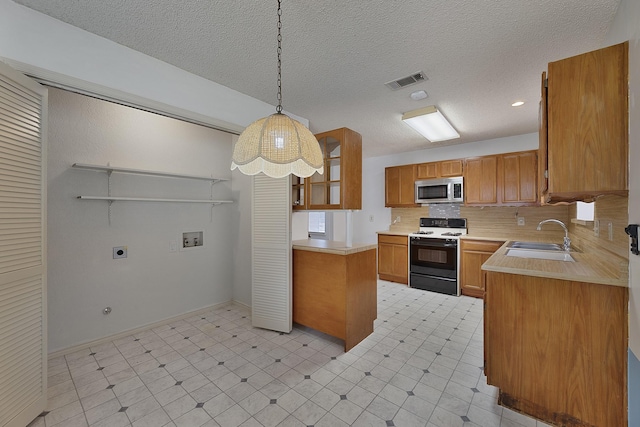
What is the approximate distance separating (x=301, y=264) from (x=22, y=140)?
2.34 m

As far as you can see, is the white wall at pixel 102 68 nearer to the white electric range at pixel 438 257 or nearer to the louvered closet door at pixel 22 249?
the louvered closet door at pixel 22 249

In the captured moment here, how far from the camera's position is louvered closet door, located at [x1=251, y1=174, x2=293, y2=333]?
9.41 feet

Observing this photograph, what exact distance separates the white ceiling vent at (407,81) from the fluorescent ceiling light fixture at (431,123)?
0.66 metres

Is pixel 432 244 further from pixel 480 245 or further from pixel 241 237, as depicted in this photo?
pixel 241 237

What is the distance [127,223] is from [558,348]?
394 centimetres

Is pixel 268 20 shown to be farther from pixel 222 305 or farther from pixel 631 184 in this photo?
pixel 222 305

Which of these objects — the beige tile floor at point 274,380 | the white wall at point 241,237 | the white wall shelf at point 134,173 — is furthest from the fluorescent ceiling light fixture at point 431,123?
the white wall shelf at point 134,173

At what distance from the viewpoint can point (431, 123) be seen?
3357 millimetres

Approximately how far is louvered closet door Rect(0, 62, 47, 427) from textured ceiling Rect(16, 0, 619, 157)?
2.01 ft

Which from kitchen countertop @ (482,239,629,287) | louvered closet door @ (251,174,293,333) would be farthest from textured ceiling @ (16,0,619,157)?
kitchen countertop @ (482,239,629,287)

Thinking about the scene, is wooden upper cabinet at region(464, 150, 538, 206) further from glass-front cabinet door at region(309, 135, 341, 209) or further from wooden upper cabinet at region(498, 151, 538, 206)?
glass-front cabinet door at region(309, 135, 341, 209)

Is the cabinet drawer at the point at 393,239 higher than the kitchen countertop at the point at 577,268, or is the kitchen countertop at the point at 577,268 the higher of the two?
the kitchen countertop at the point at 577,268

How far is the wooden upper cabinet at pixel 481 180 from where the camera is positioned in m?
4.07

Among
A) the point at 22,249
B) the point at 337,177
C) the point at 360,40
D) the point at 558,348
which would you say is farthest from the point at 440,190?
the point at 22,249
